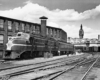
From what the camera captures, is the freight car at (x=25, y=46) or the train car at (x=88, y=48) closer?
the freight car at (x=25, y=46)

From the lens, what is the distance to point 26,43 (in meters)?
21.4

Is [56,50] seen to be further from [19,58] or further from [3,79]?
[3,79]

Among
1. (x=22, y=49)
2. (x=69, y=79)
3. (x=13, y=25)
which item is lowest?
(x=69, y=79)

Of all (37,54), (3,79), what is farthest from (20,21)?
(3,79)

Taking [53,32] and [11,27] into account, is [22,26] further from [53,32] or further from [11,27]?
[53,32]

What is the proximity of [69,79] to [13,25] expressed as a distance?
762 inches

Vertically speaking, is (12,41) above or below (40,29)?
below

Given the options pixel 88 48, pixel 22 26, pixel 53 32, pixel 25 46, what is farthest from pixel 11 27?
pixel 88 48

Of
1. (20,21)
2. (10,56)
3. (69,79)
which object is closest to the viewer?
(69,79)

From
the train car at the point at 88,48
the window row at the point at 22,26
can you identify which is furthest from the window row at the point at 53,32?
the train car at the point at 88,48

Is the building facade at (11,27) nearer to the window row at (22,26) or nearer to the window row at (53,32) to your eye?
the window row at (22,26)

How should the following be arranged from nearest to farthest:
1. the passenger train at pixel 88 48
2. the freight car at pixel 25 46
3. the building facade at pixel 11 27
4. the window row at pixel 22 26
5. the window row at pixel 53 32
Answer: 1. the freight car at pixel 25 46
2. the building facade at pixel 11 27
3. the window row at pixel 22 26
4. the window row at pixel 53 32
5. the passenger train at pixel 88 48

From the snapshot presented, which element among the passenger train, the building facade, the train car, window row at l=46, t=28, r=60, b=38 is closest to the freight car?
the building facade

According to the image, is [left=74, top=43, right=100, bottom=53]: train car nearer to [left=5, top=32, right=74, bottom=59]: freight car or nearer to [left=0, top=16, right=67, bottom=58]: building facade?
[left=0, top=16, right=67, bottom=58]: building facade
